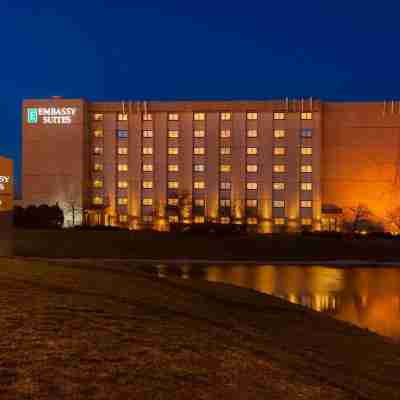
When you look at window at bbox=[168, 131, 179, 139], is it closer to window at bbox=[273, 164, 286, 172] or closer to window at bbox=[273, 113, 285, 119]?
window at bbox=[273, 113, 285, 119]

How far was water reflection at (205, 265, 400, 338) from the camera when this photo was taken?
15.1 metres

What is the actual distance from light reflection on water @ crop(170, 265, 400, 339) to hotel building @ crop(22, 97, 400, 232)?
101 feet

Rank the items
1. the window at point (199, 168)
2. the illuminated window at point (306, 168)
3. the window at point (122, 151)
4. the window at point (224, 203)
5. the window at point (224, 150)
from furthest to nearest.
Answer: the window at point (122, 151) < the window at point (199, 168) < the window at point (224, 150) < the window at point (224, 203) < the illuminated window at point (306, 168)

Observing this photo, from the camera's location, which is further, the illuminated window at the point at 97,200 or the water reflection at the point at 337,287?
the illuminated window at the point at 97,200

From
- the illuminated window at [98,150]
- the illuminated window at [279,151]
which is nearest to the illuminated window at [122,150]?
the illuminated window at [98,150]

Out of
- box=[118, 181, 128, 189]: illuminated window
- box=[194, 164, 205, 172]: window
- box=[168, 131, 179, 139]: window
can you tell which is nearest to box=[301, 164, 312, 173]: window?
box=[194, 164, 205, 172]: window

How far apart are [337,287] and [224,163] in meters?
43.0

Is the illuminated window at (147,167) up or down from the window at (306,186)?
up

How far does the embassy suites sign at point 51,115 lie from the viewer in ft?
202

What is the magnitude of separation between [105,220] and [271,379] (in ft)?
194

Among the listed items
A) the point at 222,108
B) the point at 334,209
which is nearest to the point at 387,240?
the point at 334,209

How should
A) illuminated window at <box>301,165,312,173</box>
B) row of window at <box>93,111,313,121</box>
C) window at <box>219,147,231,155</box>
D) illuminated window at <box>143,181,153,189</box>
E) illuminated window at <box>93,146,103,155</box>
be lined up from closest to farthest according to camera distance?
illuminated window at <box>301,165,312,173</box> < row of window at <box>93,111,313,121</box> < window at <box>219,147,231,155</box> < illuminated window at <box>143,181,153,189</box> < illuminated window at <box>93,146,103,155</box>

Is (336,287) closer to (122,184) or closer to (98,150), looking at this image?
(122,184)

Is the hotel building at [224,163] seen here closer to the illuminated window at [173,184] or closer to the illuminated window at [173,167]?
the illuminated window at [173,167]
